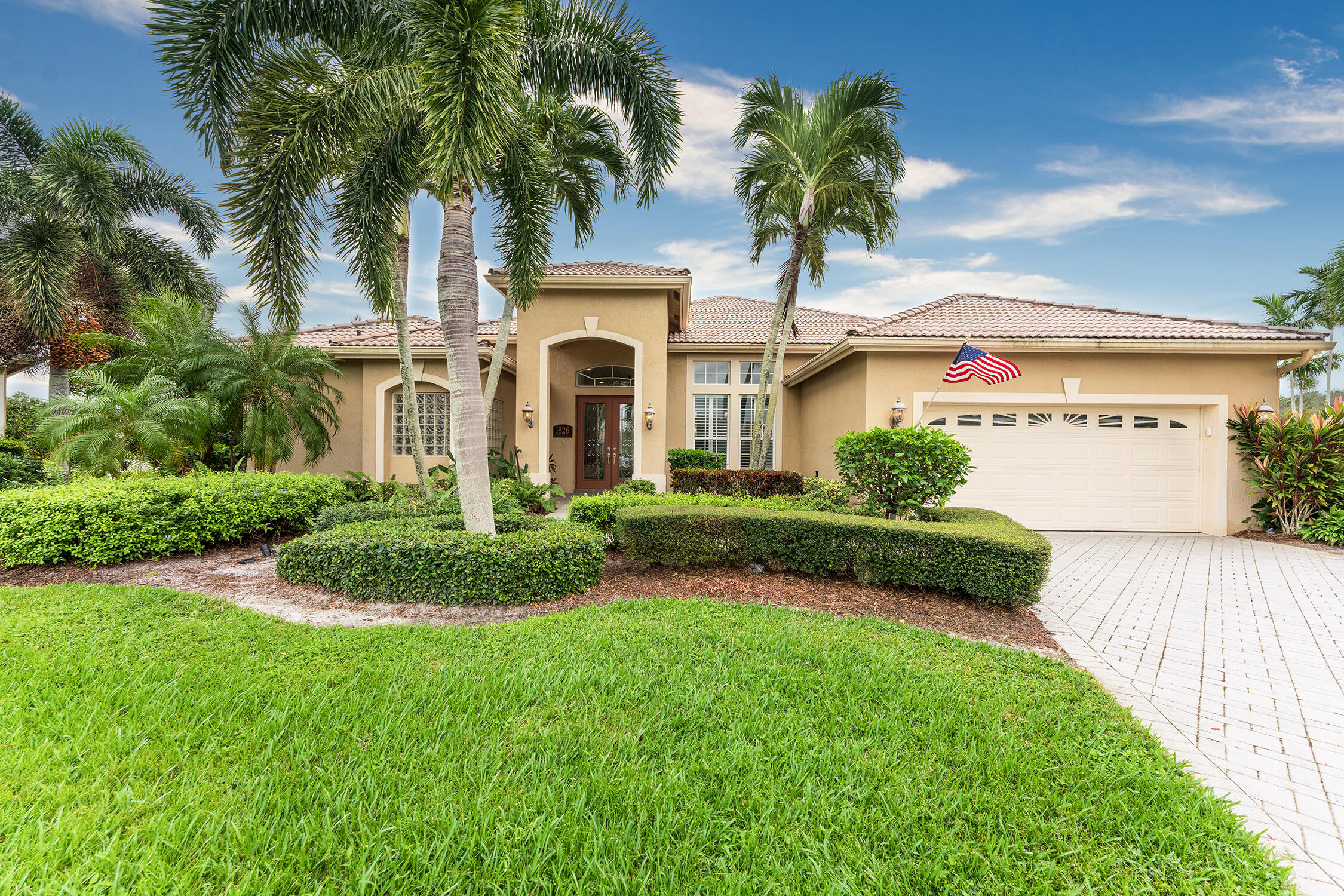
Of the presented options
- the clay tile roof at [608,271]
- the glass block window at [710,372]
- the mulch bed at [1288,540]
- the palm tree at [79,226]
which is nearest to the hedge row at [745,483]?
the glass block window at [710,372]

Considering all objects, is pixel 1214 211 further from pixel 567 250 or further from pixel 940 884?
pixel 940 884

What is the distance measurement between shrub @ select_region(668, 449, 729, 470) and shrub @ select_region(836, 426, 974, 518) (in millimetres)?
5570

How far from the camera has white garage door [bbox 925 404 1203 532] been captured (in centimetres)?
995

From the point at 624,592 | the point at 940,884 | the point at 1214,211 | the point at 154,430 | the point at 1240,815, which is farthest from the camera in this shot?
the point at 1214,211

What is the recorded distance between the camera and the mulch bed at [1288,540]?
841 cm

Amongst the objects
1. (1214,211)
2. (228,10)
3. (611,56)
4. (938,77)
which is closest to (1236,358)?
(1214,211)

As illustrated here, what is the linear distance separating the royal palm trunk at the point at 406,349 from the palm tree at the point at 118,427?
2.75m

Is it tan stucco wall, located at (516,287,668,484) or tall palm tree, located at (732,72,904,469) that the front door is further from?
tall palm tree, located at (732,72,904,469)

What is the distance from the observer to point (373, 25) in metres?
5.63

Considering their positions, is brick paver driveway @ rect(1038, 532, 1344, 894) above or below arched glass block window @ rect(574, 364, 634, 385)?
below

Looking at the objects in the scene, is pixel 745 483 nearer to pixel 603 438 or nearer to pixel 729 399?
pixel 729 399

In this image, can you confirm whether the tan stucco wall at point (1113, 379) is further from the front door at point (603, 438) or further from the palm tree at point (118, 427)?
the palm tree at point (118, 427)

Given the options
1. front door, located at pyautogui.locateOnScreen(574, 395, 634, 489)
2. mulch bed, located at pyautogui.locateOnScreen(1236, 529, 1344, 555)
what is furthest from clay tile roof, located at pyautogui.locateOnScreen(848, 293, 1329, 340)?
front door, located at pyautogui.locateOnScreen(574, 395, 634, 489)

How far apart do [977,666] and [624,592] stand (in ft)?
10.4
